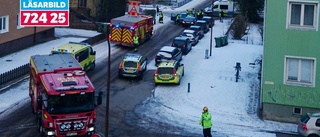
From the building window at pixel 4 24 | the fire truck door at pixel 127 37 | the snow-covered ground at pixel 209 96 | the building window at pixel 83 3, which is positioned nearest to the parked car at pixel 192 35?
the snow-covered ground at pixel 209 96

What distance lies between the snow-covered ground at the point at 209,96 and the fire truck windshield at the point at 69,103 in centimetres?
601

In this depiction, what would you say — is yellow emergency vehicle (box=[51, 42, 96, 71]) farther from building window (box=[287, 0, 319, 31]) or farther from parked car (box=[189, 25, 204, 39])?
parked car (box=[189, 25, 204, 39])

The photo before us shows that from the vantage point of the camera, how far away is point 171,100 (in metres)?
30.8

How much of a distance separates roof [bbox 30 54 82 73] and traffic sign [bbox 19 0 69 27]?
2.14m

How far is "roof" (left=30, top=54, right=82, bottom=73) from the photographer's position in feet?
79.3

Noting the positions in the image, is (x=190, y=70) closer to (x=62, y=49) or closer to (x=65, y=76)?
(x=62, y=49)

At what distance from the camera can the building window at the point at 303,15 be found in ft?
86.1

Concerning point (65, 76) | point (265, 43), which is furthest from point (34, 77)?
point (265, 43)

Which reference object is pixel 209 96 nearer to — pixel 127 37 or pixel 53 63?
pixel 53 63

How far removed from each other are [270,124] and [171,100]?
6.21 m

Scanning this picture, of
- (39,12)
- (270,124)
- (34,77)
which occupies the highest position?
(39,12)

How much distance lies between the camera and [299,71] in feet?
87.9

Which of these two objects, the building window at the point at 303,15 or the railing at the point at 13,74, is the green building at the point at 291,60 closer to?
the building window at the point at 303,15

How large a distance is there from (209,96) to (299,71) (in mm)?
6237
